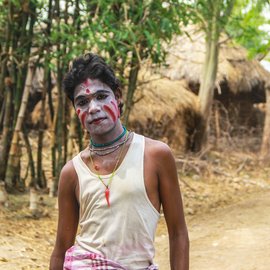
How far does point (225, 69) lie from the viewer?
13.2m

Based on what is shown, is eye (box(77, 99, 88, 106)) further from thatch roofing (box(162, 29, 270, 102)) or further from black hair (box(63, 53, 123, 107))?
thatch roofing (box(162, 29, 270, 102))

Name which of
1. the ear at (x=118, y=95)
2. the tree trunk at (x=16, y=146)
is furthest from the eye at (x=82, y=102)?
the tree trunk at (x=16, y=146)

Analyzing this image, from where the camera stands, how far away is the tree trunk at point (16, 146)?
Result: 18.6 ft

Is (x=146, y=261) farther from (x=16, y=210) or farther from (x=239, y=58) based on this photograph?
(x=239, y=58)

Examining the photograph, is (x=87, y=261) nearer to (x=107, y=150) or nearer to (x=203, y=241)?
(x=107, y=150)

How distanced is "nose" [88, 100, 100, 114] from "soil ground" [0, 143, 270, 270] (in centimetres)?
233

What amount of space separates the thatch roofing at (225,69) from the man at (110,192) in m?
10.5

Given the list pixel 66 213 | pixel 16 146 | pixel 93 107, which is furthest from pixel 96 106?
pixel 16 146

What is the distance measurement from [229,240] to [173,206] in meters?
3.13

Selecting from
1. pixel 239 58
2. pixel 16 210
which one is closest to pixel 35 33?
pixel 16 210

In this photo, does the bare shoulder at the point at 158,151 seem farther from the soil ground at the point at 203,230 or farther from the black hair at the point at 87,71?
the soil ground at the point at 203,230

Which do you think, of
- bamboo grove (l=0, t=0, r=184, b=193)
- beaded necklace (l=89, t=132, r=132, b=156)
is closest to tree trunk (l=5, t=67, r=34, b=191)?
bamboo grove (l=0, t=0, r=184, b=193)

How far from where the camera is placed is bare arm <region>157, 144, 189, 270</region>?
179cm

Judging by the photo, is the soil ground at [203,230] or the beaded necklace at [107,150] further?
the soil ground at [203,230]
